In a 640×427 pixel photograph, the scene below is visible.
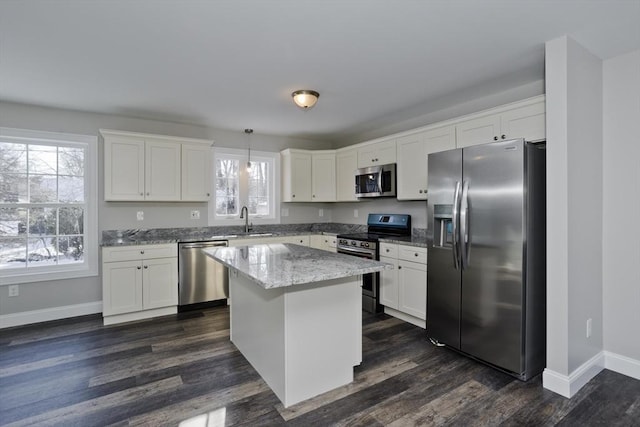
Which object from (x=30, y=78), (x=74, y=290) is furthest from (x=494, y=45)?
(x=74, y=290)

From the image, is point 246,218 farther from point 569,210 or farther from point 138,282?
point 569,210

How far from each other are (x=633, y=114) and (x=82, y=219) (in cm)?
560

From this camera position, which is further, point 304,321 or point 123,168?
point 123,168

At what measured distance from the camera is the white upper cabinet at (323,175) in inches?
206

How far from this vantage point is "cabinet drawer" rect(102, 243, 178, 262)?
365 cm

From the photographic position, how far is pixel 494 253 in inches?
99.3

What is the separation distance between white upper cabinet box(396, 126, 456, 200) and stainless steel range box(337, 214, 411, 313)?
18.4 inches

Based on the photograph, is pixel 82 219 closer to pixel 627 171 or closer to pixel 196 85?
pixel 196 85

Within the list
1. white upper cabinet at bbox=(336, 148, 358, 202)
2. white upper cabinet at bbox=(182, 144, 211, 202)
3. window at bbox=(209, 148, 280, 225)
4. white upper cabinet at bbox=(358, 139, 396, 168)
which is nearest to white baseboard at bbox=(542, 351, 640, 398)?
white upper cabinet at bbox=(358, 139, 396, 168)

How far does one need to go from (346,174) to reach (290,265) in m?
3.01

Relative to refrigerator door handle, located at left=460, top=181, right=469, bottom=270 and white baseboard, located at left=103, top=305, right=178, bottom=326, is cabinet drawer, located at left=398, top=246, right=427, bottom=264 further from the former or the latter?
white baseboard, located at left=103, top=305, right=178, bottom=326

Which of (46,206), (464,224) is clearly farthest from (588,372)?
(46,206)

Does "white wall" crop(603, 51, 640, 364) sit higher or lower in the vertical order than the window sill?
higher

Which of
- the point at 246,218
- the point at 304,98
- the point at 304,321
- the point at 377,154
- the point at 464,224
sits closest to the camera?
the point at 304,321
